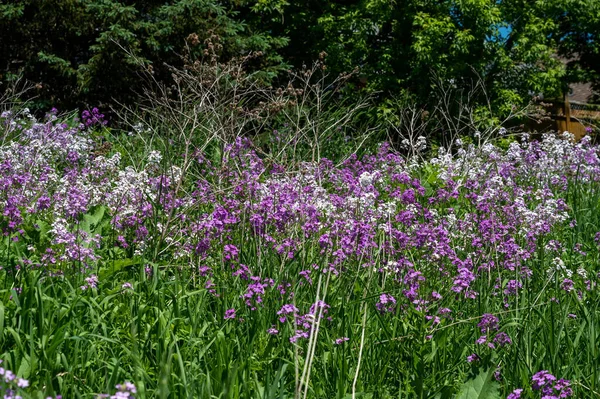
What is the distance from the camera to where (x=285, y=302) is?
11.5ft

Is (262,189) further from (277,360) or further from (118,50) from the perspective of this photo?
(118,50)

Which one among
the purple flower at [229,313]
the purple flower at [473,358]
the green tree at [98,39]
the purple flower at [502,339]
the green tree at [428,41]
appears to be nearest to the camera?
the purple flower at [473,358]

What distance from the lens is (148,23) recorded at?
14203mm

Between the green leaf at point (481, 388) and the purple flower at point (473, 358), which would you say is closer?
the green leaf at point (481, 388)

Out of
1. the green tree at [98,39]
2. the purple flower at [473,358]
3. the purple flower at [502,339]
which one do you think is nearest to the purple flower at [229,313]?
the purple flower at [473,358]

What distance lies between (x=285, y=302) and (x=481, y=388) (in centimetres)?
107

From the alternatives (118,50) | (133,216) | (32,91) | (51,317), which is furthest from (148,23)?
(51,317)

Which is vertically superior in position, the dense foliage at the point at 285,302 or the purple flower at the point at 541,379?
the purple flower at the point at 541,379

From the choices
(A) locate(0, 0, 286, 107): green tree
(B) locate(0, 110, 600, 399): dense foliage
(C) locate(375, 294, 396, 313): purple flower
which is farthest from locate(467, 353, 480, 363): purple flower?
(A) locate(0, 0, 286, 107): green tree

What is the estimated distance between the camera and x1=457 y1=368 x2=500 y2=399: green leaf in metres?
2.79

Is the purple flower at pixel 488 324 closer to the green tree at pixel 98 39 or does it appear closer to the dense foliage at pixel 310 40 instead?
the green tree at pixel 98 39

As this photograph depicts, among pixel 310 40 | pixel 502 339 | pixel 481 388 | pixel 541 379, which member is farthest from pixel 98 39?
pixel 541 379

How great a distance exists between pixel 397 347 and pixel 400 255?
1.27 m

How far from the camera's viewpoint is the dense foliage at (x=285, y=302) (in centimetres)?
283
